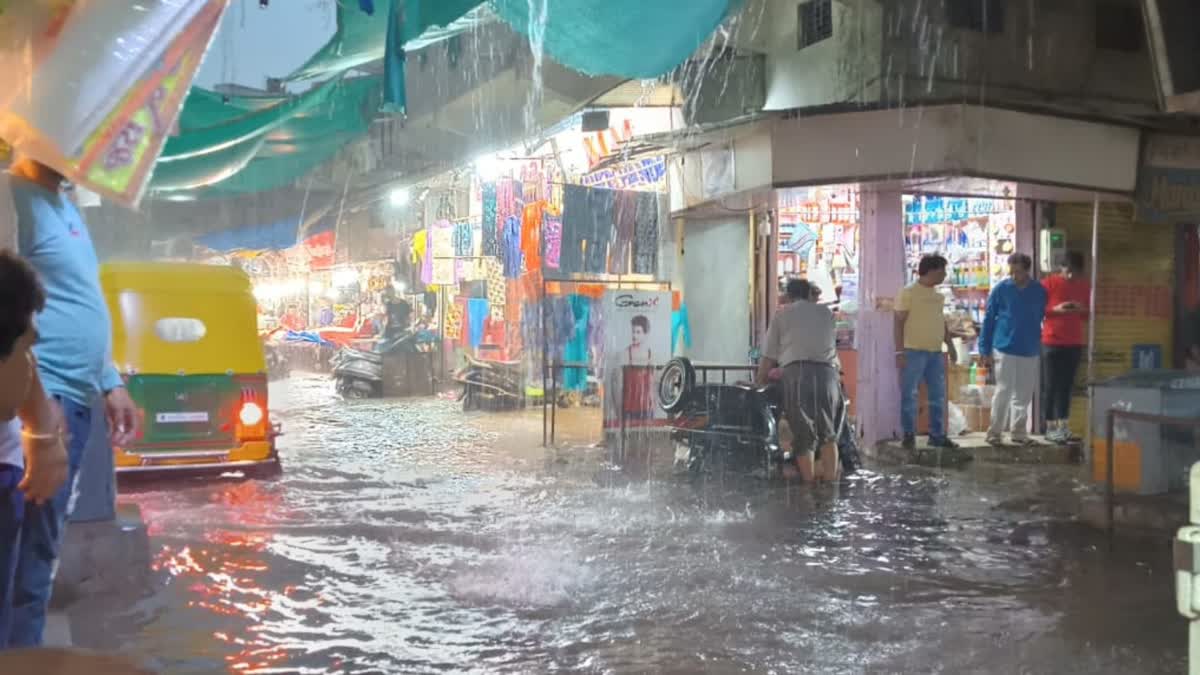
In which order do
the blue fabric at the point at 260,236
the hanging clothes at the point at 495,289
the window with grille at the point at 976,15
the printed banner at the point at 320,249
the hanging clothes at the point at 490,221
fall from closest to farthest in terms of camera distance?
the window with grille at the point at 976,15 < the hanging clothes at the point at 490,221 < the hanging clothes at the point at 495,289 < the blue fabric at the point at 260,236 < the printed banner at the point at 320,249

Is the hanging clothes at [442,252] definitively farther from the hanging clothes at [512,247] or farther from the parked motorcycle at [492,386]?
the parked motorcycle at [492,386]

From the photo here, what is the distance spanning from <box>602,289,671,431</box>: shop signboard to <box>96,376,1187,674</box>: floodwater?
5.23 ft

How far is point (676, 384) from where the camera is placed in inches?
384

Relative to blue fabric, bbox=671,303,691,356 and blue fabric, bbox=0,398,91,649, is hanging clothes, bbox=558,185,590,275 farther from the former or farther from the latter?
blue fabric, bbox=0,398,91,649

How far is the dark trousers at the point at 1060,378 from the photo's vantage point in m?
10.7

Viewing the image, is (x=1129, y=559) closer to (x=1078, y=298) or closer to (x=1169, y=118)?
(x=1078, y=298)

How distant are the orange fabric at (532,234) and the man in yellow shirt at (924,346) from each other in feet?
22.7

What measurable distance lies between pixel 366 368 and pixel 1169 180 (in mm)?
13878

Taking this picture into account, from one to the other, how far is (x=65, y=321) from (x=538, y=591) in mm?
3110

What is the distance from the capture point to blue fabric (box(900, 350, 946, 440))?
10086 millimetres

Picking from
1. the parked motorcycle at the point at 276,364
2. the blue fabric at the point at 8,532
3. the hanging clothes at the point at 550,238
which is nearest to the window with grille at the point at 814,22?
the hanging clothes at the point at 550,238

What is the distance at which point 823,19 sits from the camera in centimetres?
1163

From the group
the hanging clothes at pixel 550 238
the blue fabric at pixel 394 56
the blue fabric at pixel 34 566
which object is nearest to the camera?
the blue fabric at pixel 34 566

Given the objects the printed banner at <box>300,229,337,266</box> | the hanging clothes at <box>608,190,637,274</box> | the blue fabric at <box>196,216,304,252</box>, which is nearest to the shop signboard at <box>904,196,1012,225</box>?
the hanging clothes at <box>608,190,637,274</box>
